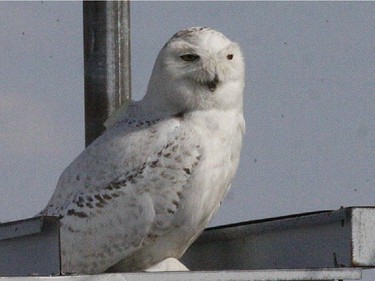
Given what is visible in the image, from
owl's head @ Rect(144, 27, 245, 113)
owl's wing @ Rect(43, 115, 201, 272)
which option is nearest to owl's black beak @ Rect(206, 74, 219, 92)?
owl's head @ Rect(144, 27, 245, 113)

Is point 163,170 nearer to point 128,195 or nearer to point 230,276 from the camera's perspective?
point 128,195

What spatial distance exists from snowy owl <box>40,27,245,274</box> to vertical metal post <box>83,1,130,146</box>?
4.65 feet

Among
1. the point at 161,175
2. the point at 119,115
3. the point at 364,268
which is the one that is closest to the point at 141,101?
the point at 119,115

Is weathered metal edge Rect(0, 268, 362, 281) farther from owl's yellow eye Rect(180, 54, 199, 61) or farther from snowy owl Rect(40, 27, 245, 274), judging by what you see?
owl's yellow eye Rect(180, 54, 199, 61)

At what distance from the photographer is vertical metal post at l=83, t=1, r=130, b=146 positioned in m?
9.21

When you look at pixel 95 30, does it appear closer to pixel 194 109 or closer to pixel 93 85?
pixel 93 85

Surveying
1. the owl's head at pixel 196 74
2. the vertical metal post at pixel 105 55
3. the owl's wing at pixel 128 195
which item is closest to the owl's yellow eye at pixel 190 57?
the owl's head at pixel 196 74

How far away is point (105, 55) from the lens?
9.23 metres

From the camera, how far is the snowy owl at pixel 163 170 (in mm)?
7531

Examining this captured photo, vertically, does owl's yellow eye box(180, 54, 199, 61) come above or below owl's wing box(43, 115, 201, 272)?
above

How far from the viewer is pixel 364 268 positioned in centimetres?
635

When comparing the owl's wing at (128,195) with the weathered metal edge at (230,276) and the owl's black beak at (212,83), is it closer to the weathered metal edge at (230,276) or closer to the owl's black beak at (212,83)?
the owl's black beak at (212,83)

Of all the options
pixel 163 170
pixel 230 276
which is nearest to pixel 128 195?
pixel 163 170

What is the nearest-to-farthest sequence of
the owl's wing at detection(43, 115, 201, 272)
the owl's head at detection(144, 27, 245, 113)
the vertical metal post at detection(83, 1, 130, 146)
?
the owl's wing at detection(43, 115, 201, 272) < the owl's head at detection(144, 27, 245, 113) < the vertical metal post at detection(83, 1, 130, 146)
